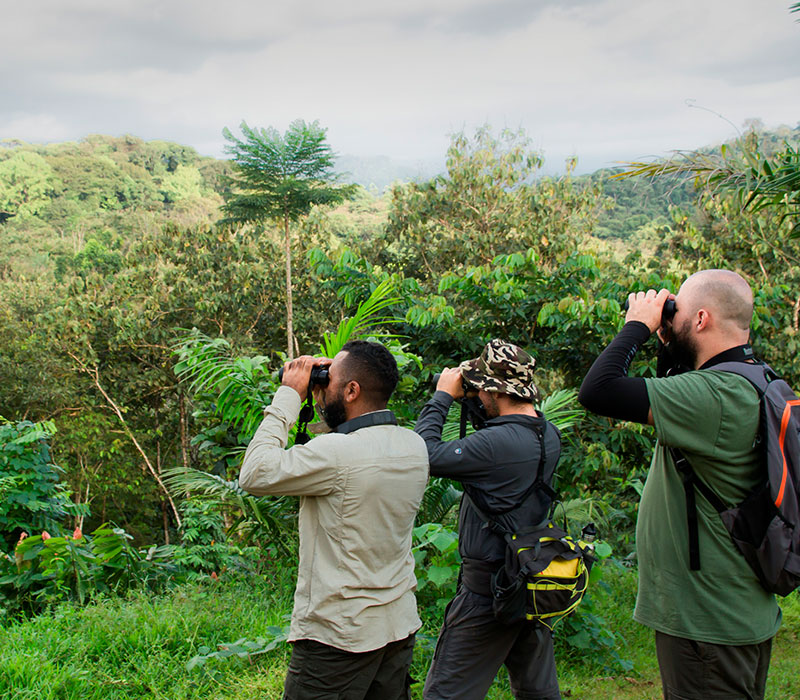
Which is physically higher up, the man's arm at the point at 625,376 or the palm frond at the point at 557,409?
the man's arm at the point at 625,376

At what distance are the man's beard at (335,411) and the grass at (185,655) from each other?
189cm

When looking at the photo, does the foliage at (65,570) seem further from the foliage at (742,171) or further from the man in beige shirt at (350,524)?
the foliage at (742,171)

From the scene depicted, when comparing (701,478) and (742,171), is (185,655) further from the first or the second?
(742,171)

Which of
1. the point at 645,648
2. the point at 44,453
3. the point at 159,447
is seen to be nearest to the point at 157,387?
the point at 159,447

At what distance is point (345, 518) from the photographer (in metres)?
2.21

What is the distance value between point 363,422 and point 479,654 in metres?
1.11

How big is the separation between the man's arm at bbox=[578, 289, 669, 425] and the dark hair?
66cm

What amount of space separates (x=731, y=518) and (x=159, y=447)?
18.2 m

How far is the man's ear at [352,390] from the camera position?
235 cm

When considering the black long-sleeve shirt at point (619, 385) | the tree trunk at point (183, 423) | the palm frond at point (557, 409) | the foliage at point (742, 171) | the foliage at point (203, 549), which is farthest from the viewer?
the tree trunk at point (183, 423)

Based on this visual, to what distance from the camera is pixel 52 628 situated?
387cm

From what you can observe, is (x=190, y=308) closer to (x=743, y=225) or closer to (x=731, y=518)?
(x=743, y=225)

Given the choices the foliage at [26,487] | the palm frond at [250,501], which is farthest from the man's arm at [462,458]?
the foliage at [26,487]

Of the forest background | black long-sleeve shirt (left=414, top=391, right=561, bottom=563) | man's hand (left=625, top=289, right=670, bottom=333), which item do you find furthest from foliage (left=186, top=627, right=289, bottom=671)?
man's hand (left=625, top=289, right=670, bottom=333)
